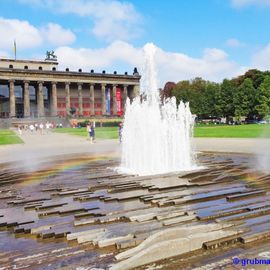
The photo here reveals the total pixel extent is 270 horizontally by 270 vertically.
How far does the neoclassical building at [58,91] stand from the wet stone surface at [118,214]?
94154 mm

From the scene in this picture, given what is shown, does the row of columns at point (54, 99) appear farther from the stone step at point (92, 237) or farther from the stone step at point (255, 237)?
the stone step at point (255, 237)

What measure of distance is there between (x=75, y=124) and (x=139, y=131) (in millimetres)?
76484

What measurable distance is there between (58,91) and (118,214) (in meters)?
110

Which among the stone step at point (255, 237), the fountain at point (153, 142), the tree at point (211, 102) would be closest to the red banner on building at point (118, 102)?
the tree at point (211, 102)

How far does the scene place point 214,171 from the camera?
1458cm

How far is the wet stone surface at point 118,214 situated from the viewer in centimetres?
607

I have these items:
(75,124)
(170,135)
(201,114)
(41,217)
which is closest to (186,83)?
(201,114)

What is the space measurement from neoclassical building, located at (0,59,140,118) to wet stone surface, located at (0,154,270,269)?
9415 cm

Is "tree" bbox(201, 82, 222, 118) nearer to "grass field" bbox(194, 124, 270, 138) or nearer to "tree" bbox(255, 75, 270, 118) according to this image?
"tree" bbox(255, 75, 270, 118)

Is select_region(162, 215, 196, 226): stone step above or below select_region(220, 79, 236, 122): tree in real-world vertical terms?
below

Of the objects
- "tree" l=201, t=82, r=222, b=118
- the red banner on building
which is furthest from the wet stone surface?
the red banner on building

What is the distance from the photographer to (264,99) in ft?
289

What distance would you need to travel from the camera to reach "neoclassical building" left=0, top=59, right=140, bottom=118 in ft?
344

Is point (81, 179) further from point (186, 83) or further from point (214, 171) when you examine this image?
point (186, 83)
